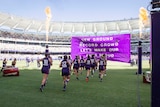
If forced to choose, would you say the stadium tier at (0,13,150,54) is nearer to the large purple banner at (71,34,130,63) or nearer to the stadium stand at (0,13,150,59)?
the stadium stand at (0,13,150,59)

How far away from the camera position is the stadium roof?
3473 inches

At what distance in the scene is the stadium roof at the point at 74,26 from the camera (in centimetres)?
8821

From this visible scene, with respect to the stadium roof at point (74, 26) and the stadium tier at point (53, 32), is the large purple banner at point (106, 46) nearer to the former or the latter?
the stadium tier at point (53, 32)

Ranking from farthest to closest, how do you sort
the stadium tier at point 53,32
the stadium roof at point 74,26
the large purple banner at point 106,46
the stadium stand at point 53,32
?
1. the stadium roof at point 74,26
2. the stadium tier at point 53,32
3. the stadium stand at point 53,32
4. the large purple banner at point 106,46

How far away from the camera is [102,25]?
316 feet

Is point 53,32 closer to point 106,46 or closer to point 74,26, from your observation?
point 74,26

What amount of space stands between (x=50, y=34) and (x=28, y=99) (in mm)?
94734

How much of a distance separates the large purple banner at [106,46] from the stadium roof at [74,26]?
76.2 metres

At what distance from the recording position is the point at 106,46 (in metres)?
12.2

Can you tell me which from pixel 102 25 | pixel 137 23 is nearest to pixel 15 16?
pixel 102 25

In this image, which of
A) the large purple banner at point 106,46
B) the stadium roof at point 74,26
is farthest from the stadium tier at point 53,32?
the large purple banner at point 106,46

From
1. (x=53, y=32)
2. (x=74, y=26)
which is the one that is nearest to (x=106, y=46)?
(x=74, y=26)

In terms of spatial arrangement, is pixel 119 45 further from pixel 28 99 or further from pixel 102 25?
pixel 102 25

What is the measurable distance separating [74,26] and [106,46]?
87.7 m
